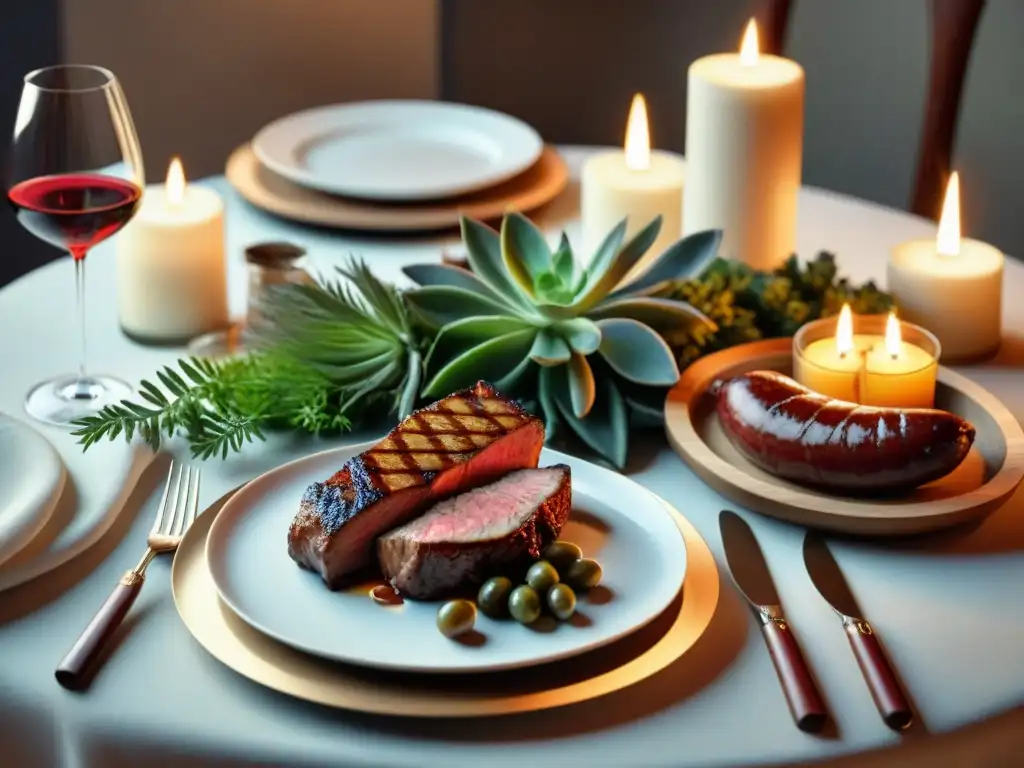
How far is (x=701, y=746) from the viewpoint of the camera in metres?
0.93

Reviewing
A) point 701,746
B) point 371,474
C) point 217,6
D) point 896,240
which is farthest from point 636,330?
point 217,6

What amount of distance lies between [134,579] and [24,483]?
0.16 m

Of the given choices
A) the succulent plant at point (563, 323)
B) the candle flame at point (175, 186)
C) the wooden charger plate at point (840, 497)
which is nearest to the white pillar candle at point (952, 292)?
the wooden charger plate at point (840, 497)

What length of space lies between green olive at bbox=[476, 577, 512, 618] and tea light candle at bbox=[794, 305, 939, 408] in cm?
44

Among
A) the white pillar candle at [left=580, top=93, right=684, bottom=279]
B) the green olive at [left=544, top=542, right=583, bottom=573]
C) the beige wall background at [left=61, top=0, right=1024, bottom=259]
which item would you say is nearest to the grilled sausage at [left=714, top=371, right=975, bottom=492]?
the green olive at [left=544, top=542, right=583, bottom=573]

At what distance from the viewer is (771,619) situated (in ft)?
3.42

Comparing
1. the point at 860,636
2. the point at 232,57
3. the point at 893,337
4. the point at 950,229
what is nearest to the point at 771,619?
the point at 860,636

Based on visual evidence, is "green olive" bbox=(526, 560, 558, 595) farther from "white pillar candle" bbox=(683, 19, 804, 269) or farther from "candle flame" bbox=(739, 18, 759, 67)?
"candle flame" bbox=(739, 18, 759, 67)

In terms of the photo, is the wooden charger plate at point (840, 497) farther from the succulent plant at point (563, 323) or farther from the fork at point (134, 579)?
Answer: the fork at point (134, 579)

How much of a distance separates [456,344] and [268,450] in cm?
20

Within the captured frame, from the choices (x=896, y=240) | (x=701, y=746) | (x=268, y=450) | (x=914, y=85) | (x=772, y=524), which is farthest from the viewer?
(x=914, y=85)

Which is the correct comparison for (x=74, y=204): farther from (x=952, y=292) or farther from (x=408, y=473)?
(x=952, y=292)

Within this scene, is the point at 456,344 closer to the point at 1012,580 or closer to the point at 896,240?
Result: the point at 1012,580

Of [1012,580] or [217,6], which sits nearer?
[1012,580]
